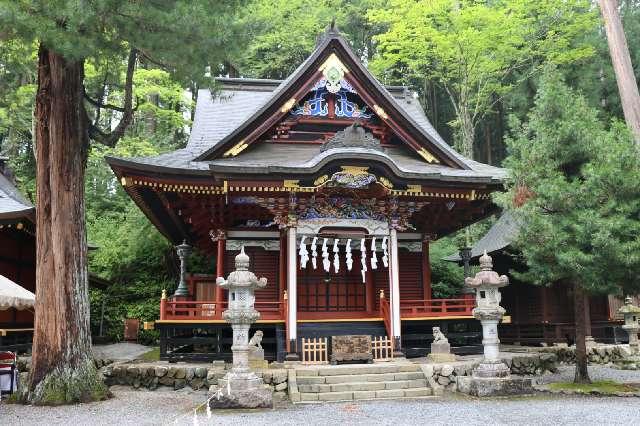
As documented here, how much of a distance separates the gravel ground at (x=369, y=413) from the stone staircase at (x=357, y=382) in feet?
1.08

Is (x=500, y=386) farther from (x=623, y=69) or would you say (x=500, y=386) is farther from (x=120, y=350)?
(x=623, y=69)

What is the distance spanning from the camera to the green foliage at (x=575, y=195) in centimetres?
864

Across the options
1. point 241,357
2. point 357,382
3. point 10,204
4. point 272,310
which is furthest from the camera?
point 10,204

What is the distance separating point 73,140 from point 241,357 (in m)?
4.61

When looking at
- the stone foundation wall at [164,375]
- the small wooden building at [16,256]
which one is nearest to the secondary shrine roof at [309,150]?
the stone foundation wall at [164,375]

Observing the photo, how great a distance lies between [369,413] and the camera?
7.77m

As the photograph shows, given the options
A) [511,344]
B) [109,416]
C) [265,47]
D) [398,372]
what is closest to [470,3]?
[265,47]

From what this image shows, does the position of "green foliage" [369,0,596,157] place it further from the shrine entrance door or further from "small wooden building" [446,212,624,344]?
the shrine entrance door

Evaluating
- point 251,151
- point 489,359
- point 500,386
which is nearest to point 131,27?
point 251,151

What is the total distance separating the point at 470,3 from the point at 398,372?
1936 cm

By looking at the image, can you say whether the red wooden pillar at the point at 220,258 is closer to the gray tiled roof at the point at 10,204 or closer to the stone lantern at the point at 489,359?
the gray tiled roof at the point at 10,204

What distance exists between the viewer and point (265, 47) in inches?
1055

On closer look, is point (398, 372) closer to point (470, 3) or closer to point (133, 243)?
point (133, 243)

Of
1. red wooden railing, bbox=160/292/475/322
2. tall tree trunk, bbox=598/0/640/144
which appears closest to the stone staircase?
red wooden railing, bbox=160/292/475/322
